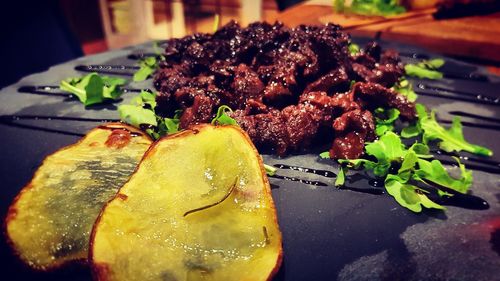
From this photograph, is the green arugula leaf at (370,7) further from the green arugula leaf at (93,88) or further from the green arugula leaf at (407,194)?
the green arugula leaf at (407,194)

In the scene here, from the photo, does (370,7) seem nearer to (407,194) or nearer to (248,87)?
(248,87)

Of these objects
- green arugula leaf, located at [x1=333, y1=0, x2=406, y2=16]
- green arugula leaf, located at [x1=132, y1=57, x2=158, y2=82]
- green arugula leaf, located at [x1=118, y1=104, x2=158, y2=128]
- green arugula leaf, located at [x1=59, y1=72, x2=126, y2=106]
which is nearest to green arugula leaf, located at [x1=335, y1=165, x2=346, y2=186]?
green arugula leaf, located at [x1=118, y1=104, x2=158, y2=128]

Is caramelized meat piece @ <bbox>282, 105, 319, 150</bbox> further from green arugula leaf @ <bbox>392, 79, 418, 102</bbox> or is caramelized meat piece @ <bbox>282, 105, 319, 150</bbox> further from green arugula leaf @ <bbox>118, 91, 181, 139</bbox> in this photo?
green arugula leaf @ <bbox>392, 79, 418, 102</bbox>

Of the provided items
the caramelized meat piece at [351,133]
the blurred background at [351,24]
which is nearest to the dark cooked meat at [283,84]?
the caramelized meat piece at [351,133]

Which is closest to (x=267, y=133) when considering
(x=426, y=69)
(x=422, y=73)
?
(x=422, y=73)

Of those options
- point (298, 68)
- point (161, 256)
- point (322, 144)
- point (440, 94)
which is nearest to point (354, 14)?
point (440, 94)

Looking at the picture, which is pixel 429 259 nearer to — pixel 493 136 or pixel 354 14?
pixel 493 136
